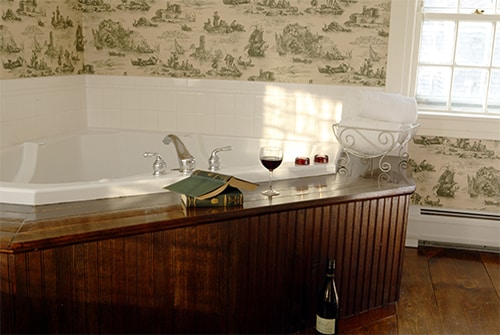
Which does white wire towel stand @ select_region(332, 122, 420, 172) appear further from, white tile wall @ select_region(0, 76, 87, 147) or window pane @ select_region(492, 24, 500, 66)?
white tile wall @ select_region(0, 76, 87, 147)

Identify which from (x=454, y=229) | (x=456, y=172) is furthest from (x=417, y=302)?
(x=456, y=172)

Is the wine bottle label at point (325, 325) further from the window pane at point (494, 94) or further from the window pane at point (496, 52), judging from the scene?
the window pane at point (496, 52)

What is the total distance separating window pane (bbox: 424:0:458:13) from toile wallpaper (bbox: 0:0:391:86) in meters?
0.28

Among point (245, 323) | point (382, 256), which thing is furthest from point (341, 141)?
point (245, 323)

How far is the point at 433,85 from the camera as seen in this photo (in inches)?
144

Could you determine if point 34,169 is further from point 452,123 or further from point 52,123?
point 452,123

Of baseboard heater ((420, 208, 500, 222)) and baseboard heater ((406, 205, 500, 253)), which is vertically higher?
baseboard heater ((420, 208, 500, 222))

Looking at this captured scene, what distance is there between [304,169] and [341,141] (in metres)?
0.38

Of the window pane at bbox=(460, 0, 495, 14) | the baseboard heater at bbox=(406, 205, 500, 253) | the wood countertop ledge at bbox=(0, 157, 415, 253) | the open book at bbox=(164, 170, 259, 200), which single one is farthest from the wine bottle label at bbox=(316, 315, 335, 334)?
the window pane at bbox=(460, 0, 495, 14)

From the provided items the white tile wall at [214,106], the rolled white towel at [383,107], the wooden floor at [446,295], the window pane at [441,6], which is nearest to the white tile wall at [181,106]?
the white tile wall at [214,106]

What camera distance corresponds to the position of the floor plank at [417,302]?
2.65 m

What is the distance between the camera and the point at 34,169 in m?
3.25

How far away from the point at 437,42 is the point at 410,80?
279 mm

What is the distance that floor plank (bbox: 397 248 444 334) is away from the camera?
2648 mm
